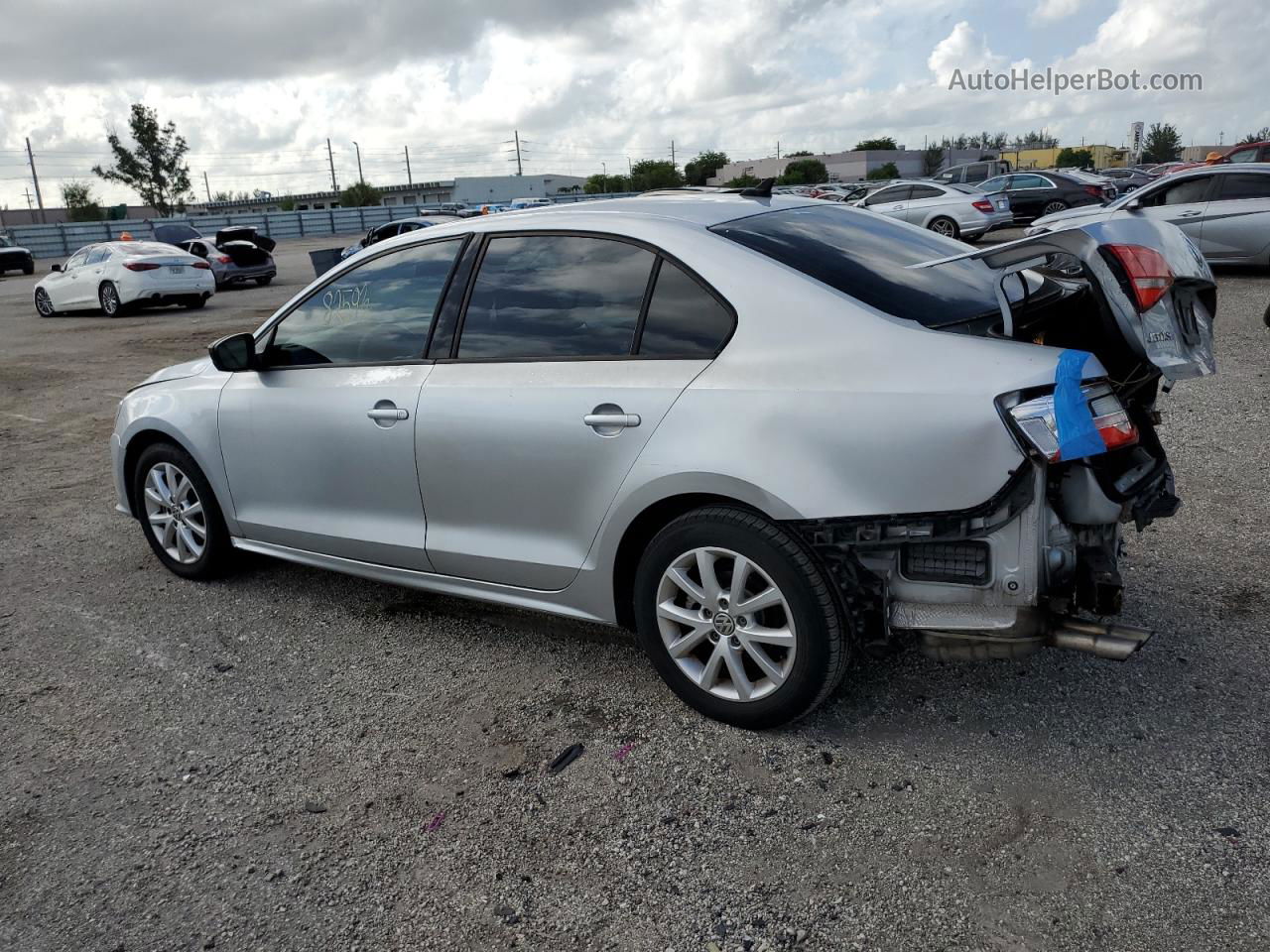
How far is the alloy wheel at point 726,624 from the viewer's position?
10.4 ft

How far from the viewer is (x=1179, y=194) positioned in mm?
14172

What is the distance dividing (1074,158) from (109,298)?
302ft

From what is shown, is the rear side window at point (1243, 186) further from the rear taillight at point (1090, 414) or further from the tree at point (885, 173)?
the tree at point (885, 173)

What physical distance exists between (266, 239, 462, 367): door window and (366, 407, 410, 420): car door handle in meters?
0.22

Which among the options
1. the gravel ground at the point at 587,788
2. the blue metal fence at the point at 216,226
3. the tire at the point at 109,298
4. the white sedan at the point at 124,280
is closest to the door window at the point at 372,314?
the gravel ground at the point at 587,788

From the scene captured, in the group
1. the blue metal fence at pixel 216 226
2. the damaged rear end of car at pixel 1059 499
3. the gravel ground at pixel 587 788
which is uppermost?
the blue metal fence at pixel 216 226

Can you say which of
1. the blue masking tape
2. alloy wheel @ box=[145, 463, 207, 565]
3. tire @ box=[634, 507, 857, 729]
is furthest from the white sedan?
the blue masking tape

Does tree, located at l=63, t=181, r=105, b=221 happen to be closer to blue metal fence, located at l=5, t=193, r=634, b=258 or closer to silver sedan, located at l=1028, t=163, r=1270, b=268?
blue metal fence, located at l=5, t=193, r=634, b=258

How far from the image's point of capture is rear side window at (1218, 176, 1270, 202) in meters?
13.5

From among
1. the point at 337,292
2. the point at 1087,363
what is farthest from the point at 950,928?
the point at 337,292

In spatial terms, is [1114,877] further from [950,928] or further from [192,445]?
[192,445]

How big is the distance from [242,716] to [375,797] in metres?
0.84

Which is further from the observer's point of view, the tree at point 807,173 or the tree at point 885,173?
the tree at point 885,173

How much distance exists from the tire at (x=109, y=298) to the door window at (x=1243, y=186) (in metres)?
18.0
